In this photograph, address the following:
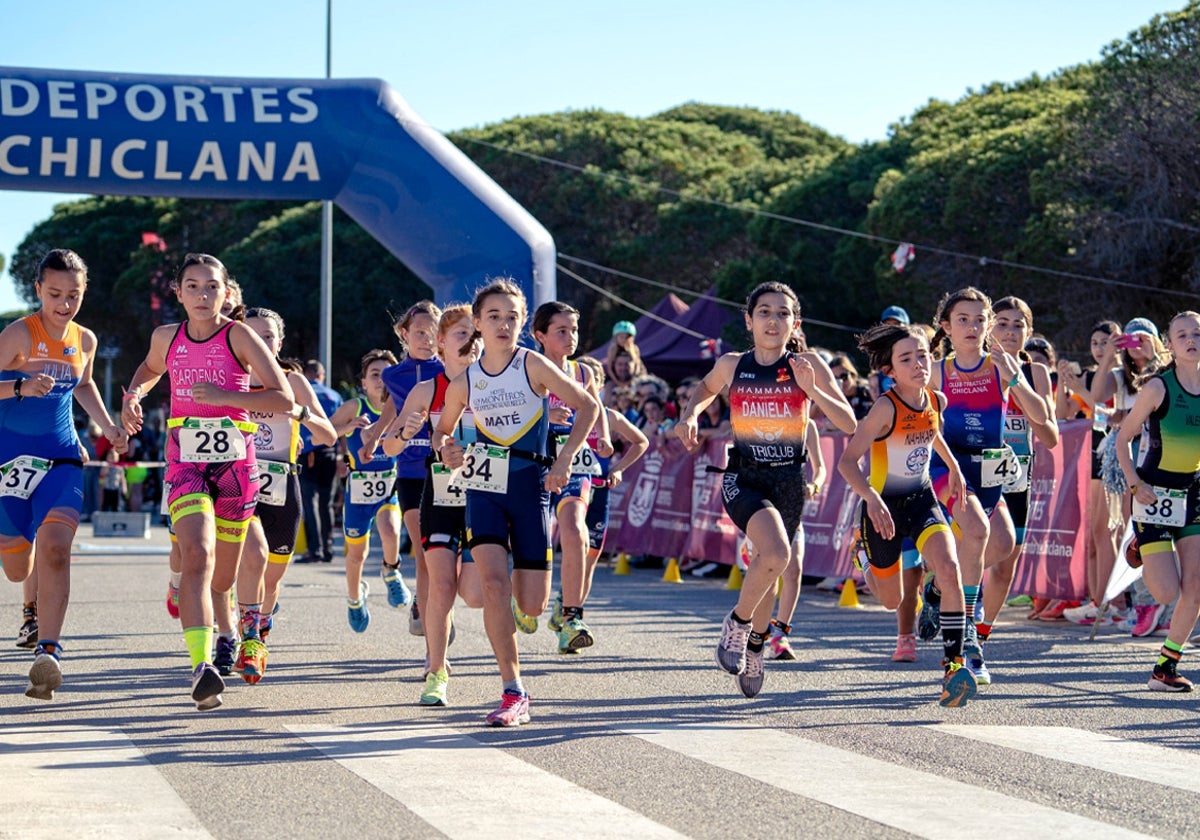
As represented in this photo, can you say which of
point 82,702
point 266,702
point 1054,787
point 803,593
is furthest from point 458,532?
point 803,593

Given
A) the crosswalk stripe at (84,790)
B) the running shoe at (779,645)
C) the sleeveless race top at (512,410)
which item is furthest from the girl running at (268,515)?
the running shoe at (779,645)

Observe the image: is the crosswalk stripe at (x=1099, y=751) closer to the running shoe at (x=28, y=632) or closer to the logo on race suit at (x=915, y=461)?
the logo on race suit at (x=915, y=461)

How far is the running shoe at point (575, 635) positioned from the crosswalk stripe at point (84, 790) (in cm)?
352

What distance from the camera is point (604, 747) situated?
7.02 m

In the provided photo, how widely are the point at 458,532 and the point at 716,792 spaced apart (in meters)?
2.91

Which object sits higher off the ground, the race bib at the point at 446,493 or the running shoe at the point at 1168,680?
the race bib at the point at 446,493

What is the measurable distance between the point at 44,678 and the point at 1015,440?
5.57 meters

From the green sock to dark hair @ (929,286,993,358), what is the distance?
4236mm

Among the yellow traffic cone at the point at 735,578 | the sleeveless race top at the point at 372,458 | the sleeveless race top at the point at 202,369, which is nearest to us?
the sleeveless race top at the point at 202,369

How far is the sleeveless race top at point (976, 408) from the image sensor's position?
968cm

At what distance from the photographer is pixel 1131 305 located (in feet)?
104

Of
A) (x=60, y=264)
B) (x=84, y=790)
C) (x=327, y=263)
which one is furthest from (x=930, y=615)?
(x=327, y=263)

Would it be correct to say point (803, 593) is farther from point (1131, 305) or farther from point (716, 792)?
point (1131, 305)

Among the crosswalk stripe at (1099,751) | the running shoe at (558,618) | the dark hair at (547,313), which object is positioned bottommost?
the crosswalk stripe at (1099,751)
